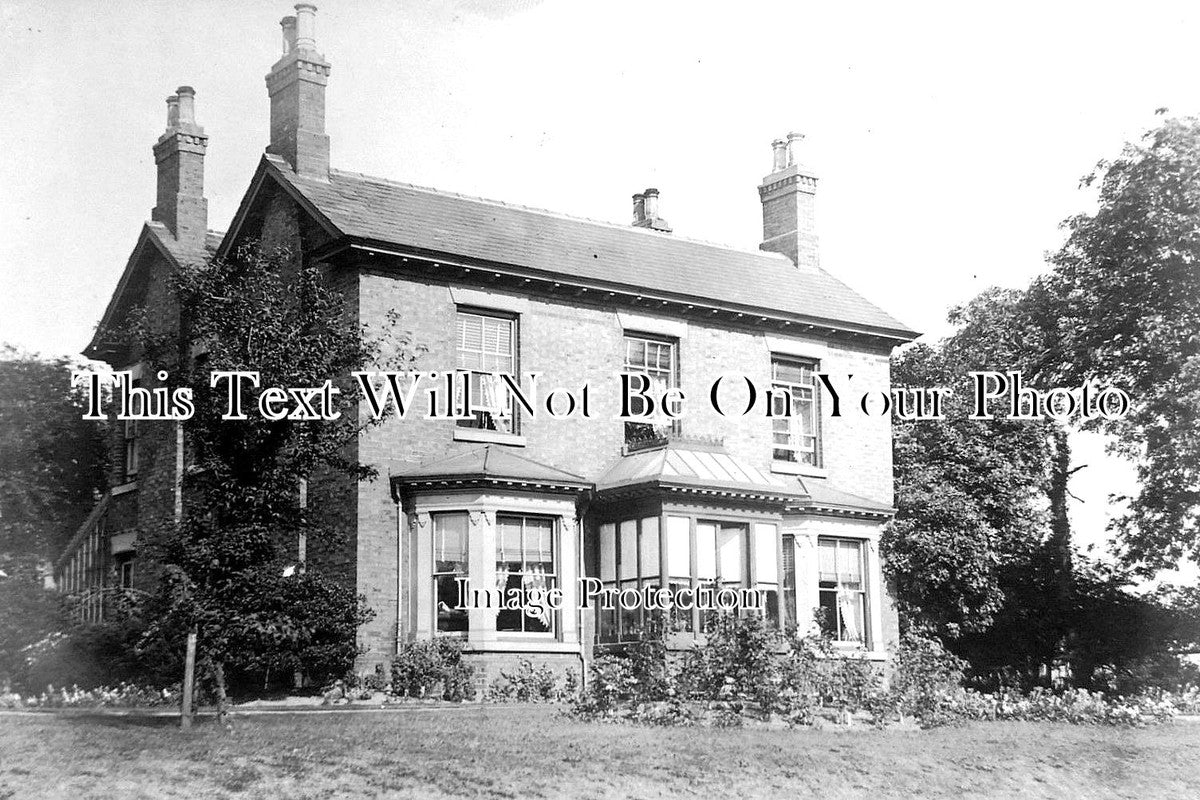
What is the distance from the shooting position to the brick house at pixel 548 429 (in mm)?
21312

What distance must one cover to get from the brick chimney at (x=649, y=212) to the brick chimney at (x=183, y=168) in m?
9.61

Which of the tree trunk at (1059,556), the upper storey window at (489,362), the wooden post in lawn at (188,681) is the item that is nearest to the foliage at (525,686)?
the upper storey window at (489,362)

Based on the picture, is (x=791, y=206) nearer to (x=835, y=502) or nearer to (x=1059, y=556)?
(x=835, y=502)

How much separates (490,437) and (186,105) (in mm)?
9831

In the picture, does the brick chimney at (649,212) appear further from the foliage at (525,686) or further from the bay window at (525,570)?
the foliage at (525,686)

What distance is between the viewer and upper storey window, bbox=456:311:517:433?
22469mm

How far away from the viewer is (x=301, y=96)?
2312 cm

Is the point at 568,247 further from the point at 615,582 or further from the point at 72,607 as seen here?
the point at 72,607

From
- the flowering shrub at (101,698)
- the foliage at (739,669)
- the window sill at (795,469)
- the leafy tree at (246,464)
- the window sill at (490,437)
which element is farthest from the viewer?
the window sill at (795,469)

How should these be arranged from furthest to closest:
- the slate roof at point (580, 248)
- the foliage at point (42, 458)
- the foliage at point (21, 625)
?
the foliage at point (42, 458), the slate roof at point (580, 248), the foliage at point (21, 625)

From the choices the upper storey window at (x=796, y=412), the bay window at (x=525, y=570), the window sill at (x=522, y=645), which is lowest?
the window sill at (x=522, y=645)

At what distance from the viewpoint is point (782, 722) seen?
17.2 metres

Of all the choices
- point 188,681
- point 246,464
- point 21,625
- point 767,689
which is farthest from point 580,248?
point 188,681

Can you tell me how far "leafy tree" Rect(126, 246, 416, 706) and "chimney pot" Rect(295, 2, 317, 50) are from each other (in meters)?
8.01
